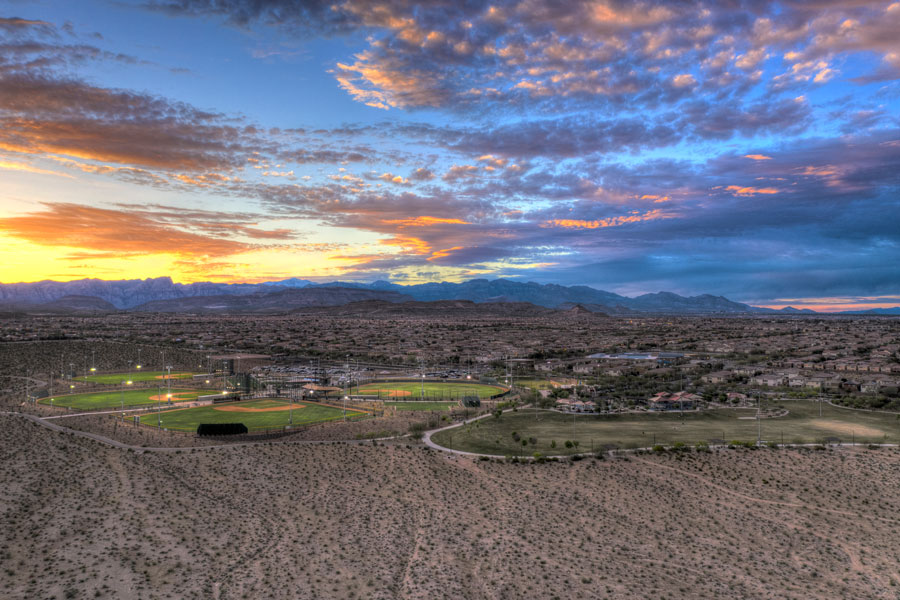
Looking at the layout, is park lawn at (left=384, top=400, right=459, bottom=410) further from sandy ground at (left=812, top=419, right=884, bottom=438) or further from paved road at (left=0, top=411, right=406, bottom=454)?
sandy ground at (left=812, top=419, right=884, bottom=438)

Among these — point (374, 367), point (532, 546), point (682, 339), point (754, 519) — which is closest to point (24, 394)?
point (374, 367)

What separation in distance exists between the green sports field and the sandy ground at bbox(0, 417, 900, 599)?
17.0 m

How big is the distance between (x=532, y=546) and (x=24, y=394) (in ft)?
234

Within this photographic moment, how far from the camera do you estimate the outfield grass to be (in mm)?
47312

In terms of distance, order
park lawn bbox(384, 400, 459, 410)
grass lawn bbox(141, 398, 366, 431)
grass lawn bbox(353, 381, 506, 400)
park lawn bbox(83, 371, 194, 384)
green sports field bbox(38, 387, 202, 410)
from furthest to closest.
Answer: park lawn bbox(83, 371, 194, 384) < grass lawn bbox(353, 381, 506, 400) < park lawn bbox(384, 400, 459, 410) < green sports field bbox(38, 387, 202, 410) < grass lawn bbox(141, 398, 366, 431)

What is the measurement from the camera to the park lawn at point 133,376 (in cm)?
8331


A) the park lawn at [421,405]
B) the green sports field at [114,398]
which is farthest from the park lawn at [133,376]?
the park lawn at [421,405]

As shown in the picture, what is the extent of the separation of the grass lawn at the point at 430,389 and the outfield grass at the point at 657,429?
14403mm

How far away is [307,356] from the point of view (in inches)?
4675

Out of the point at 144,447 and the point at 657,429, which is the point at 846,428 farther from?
the point at 144,447

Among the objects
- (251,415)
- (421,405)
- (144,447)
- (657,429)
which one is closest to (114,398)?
(251,415)

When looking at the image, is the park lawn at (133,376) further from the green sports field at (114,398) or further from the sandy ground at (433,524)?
the sandy ground at (433,524)

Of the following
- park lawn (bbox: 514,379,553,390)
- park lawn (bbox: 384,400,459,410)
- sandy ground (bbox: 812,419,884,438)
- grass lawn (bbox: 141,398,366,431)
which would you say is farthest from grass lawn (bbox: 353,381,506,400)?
sandy ground (bbox: 812,419,884,438)

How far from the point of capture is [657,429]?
171ft
